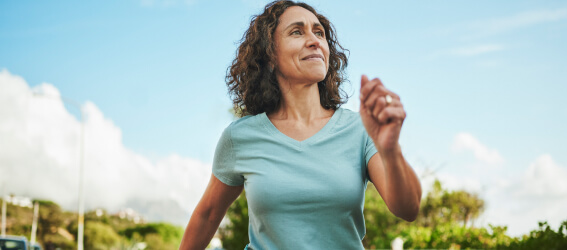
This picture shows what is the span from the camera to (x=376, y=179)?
2.02 meters

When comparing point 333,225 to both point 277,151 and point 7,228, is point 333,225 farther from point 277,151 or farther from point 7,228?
point 7,228

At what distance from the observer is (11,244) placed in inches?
521

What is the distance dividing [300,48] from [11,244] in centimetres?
1291

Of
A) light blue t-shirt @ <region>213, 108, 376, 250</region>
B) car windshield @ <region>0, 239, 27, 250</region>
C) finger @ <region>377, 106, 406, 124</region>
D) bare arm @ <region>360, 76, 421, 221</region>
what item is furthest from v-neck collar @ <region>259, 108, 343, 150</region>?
car windshield @ <region>0, 239, 27, 250</region>

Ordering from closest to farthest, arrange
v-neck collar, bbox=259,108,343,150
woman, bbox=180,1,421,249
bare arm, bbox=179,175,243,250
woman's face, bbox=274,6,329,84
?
woman, bbox=180,1,421,249, v-neck collar, bbox=259,108,343,150, woman's face, bbox=274,6,329,84, bare arm, bbox=179,175,243,250

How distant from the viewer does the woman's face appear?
7.62ft

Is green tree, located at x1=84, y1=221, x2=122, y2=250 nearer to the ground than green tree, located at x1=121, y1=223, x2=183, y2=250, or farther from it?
nearer to the ground

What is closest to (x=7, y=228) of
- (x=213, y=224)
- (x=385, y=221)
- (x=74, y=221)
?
(x=74, y=221)

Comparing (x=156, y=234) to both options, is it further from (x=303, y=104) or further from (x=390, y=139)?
(x=390, y=139)

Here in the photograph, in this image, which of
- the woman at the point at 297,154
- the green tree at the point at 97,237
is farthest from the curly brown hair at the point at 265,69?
the green tree at the point at 97,237

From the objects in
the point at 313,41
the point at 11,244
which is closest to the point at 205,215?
the point at 313,41

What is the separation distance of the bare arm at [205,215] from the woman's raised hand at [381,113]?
3.31 ft

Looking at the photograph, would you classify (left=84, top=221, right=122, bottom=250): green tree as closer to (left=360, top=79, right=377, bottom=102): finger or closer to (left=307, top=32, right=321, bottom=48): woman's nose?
(left=307, top=32, right=321, bottom=48): woman's nose

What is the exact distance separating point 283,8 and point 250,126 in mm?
569
